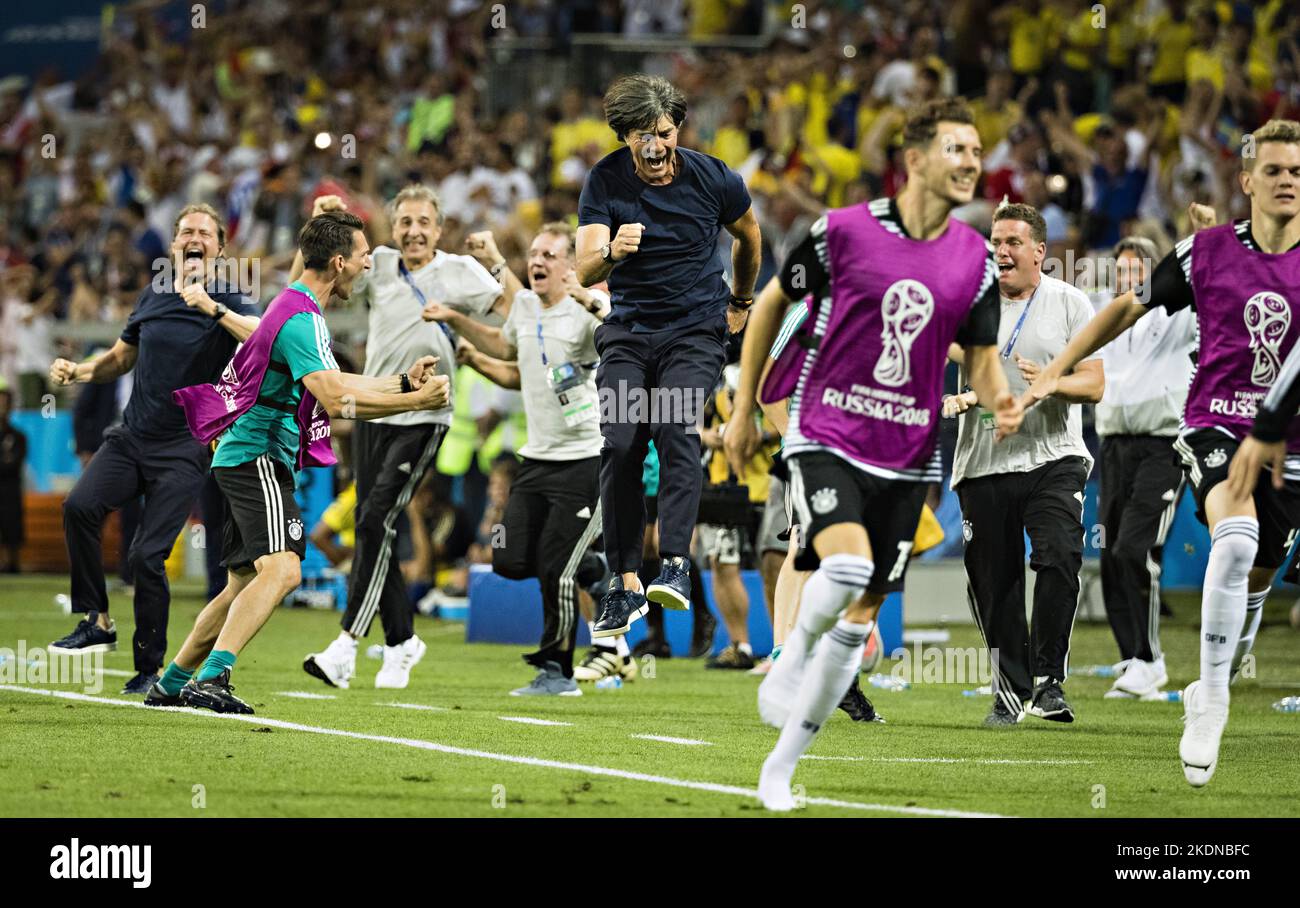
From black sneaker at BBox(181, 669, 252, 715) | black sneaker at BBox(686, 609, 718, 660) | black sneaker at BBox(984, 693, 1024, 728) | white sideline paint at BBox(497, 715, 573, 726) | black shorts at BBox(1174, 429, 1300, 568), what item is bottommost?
black sneaker at BBox(686, 609, 718, 660)

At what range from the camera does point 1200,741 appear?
23.7 ft

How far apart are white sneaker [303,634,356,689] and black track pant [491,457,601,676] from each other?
3.26 feet

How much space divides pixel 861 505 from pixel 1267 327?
1987 mm

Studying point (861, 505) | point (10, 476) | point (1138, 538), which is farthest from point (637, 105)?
point (10, 476)

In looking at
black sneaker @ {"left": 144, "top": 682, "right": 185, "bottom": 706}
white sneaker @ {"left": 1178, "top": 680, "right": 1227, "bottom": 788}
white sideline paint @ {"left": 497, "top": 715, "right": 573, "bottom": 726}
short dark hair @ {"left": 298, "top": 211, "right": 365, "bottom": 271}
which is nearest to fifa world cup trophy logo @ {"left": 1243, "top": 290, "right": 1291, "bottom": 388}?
white sneaker @ {"left": 1178, "top": 680, "right": 1227, "bottom": 788}

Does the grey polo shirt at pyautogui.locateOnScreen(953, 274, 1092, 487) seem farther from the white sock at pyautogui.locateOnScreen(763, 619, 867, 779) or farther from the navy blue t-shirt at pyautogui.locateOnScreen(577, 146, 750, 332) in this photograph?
the white sock at pyautogui.locateOnScreen(763, 619, 867, 779)

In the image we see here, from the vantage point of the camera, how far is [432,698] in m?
10.4

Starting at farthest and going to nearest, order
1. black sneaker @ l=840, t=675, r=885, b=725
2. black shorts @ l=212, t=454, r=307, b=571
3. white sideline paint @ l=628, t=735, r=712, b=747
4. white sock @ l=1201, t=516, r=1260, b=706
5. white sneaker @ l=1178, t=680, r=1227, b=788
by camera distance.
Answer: black sneaker @ l=840, t=675, r=885, b=725 → black shorts @ l=212, t=454, r=307, b=571 → white sideline paint @ l=628, t=735, r=712, b=747 → white sock @ l=1201, t=516, r=1260, b=706 → white sneaker @ l=1178, t=680, r=1227, b=788

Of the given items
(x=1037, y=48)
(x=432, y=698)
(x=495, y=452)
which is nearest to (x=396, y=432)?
(x=432, y=698)

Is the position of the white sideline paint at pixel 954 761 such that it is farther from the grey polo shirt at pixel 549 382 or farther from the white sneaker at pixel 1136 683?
the grey polo shirt at pixel 549 382

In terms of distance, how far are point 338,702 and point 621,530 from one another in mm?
1968

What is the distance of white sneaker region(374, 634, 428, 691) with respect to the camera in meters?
10.9

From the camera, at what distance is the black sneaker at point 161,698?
9.34 meters

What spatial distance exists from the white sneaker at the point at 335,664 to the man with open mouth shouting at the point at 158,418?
2.71ft
